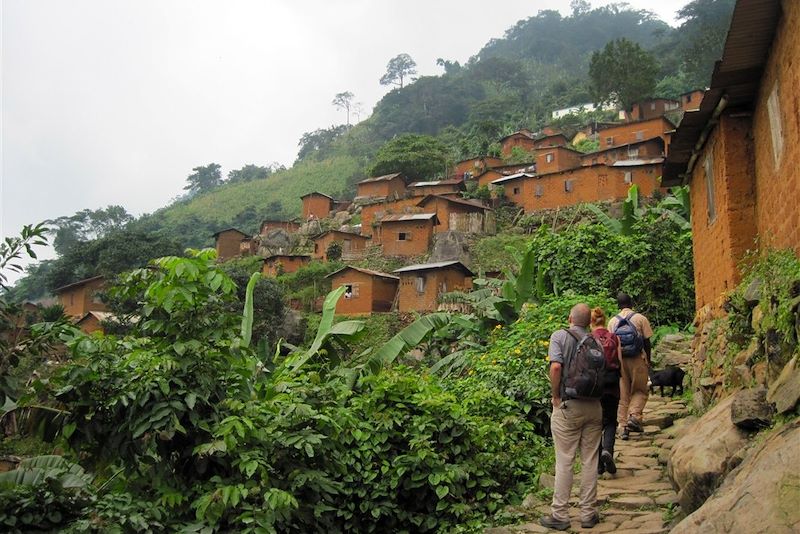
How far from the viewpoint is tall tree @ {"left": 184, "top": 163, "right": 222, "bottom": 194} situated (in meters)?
115

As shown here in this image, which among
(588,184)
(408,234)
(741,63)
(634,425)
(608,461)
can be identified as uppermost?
(588,184)

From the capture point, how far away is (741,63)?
24.1 ft

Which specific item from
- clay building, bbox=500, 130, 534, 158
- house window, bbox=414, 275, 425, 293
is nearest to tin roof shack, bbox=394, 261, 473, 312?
house window, bbox=414, 275, 425, 293

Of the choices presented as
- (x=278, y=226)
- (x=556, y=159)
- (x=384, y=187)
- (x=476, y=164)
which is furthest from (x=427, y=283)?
(x=476, y=164)

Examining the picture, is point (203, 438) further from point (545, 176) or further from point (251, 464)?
point (545, 176)

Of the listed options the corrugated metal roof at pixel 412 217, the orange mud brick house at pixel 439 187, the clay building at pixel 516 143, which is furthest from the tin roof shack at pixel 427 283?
the clay building at pixel 516 143

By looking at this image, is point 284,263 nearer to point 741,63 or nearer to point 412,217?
point 412,217

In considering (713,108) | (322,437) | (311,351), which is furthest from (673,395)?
(322,437)

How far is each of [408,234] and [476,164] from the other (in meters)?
16.5

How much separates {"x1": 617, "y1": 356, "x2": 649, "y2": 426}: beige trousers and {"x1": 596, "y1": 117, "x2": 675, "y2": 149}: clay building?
45.7 metres

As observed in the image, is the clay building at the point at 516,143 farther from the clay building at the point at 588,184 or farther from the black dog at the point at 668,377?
the black dog at the point at 668,377

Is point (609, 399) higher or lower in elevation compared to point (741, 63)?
lower

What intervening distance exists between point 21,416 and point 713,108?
8.08 meters

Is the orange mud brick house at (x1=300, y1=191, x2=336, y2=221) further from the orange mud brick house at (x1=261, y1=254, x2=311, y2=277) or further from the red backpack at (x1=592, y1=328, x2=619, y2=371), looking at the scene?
the red backpack at (x1=592, y1=328, x2=619, y2=371)
